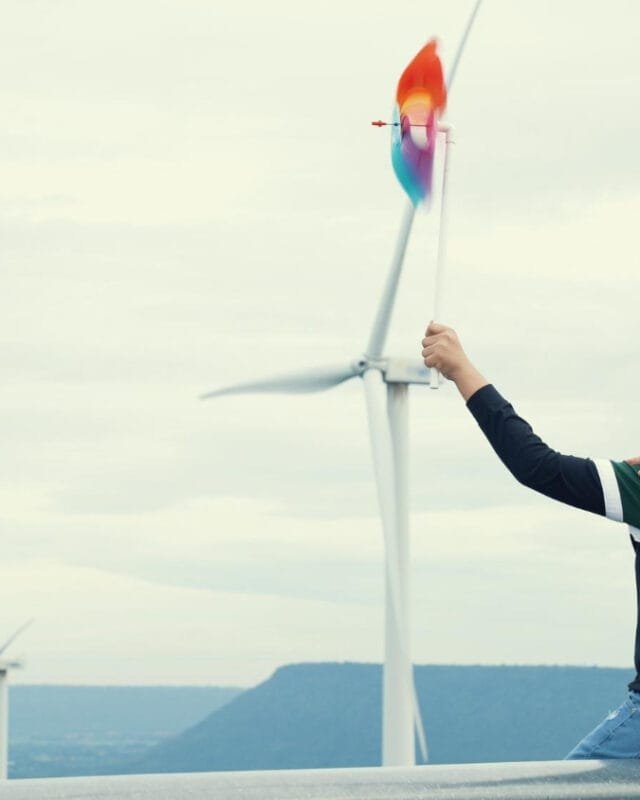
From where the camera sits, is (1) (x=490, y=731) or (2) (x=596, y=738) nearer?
(2) (x=596, y=738)

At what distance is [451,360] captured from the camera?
17.0ft

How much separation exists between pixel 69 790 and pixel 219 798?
1.22ft

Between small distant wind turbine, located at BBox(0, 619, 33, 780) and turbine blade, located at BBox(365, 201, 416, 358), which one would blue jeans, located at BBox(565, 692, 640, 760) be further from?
small distant wind turbine, located at BBox(0, 619, 33, 780)

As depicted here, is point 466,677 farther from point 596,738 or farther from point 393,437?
point 596,738

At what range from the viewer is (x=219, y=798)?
4.33 m

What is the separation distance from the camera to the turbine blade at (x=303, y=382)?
19573mm

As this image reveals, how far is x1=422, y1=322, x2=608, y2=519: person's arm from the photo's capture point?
16.3 ft

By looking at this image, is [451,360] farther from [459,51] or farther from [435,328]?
[459,51]

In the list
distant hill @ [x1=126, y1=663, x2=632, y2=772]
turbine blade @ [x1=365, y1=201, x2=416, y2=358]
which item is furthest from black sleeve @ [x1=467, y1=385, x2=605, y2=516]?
distant hill @ [x1=126, y1=663, x2=632, y2=772]

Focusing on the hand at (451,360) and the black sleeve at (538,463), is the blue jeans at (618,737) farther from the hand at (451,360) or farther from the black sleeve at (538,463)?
the hand at (451,360)

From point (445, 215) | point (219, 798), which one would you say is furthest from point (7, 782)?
point (445, 215)

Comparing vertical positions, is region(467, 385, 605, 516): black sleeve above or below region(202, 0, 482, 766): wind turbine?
below

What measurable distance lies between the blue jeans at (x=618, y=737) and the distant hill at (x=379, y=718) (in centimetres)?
13265

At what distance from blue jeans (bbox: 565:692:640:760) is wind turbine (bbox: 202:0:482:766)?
12.2 metres
